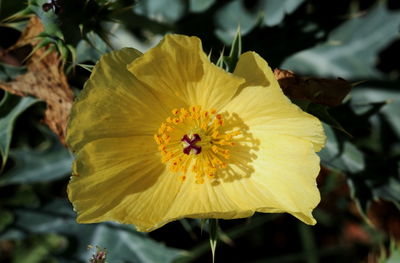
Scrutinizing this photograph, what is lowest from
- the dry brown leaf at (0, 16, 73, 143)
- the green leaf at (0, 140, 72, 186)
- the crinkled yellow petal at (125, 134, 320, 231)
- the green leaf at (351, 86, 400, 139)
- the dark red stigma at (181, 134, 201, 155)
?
the green leaf at (0, 140, 72, 186)

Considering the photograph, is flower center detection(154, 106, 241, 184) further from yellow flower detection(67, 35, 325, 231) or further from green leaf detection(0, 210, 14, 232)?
green leaf detection(0, 210, 14, 232)

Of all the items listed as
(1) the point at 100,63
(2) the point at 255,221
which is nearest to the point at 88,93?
(1) the point at 100,63

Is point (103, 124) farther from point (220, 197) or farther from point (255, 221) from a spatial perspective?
point (255, 221)

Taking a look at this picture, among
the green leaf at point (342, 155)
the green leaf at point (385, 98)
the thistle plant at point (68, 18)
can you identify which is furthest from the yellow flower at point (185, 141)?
the green leaf at point (385, 98)

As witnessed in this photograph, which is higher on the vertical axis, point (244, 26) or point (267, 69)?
point (267, 69)

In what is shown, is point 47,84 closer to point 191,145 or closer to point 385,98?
point 191,145

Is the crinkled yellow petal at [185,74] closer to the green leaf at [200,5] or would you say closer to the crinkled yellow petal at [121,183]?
the crinkled yellow petal at [121,183]

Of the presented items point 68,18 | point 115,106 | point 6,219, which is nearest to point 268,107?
point 115,106

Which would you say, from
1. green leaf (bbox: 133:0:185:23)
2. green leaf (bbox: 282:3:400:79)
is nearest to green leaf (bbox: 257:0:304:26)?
green leaf (bbox: 282:3:400:79)
